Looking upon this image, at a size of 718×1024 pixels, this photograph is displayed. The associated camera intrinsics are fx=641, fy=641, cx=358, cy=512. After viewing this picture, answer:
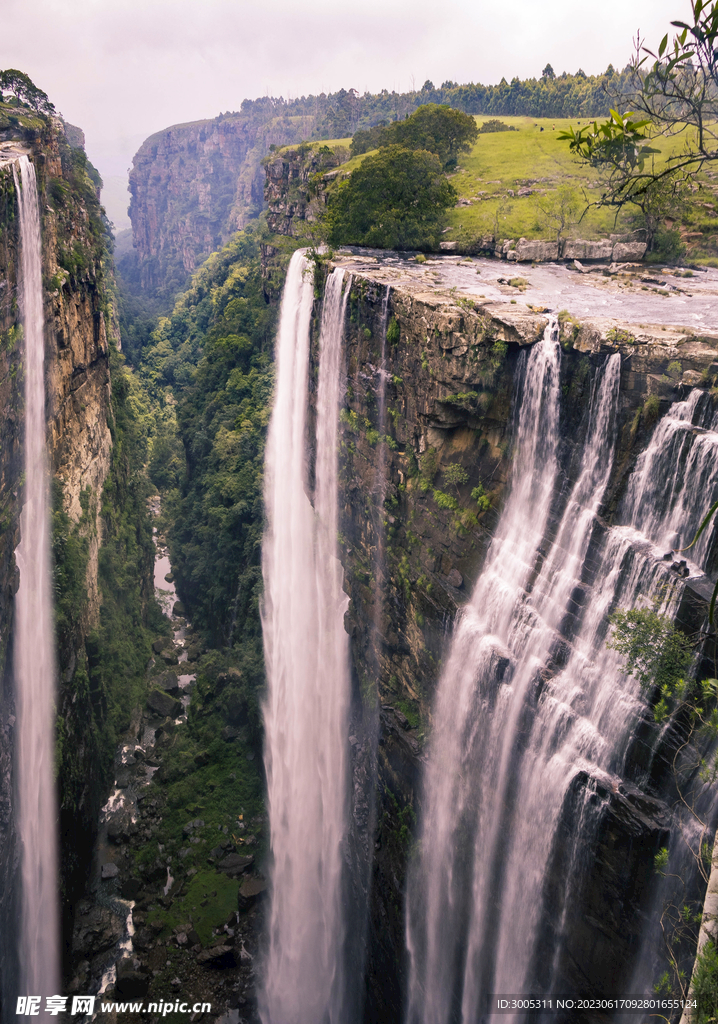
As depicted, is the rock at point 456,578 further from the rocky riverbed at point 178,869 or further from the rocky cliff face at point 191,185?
the rocky cliff face at point 191,185

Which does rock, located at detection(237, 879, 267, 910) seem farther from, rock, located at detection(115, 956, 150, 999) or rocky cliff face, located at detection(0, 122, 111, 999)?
rocky cliff face, located at detection(0, 122, 111, 999)

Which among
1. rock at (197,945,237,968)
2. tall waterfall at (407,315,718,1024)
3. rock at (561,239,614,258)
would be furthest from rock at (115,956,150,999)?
rock at (561,239,614,258)

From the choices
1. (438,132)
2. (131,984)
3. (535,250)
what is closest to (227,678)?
(131,984)

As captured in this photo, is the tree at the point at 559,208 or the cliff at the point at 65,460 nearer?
the cliff at the point at 65,460

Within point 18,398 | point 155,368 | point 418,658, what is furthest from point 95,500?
point 155,368

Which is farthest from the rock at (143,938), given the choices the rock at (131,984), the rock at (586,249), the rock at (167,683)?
the rock at (586,249)

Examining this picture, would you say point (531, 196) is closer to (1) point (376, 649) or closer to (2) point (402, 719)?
(1) point (376, 649)
